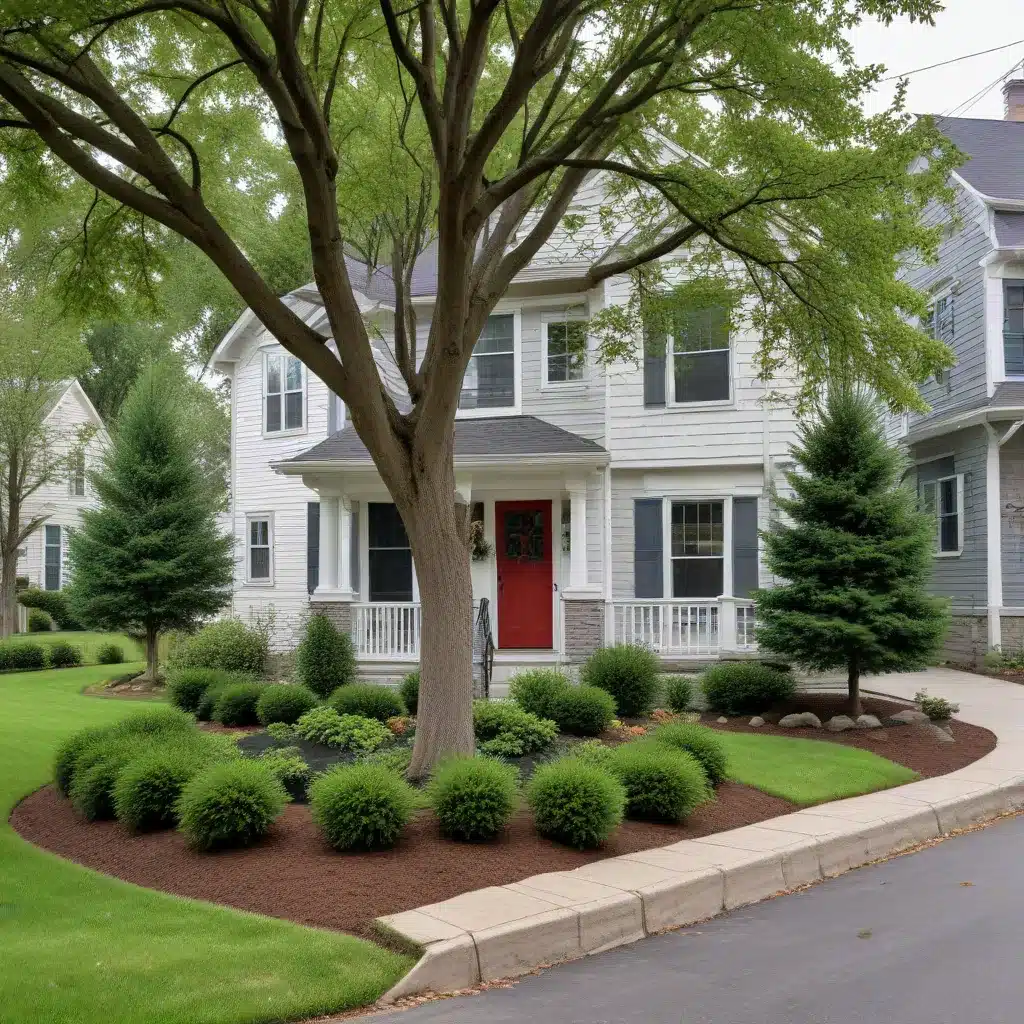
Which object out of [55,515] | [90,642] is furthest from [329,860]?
[55,515]

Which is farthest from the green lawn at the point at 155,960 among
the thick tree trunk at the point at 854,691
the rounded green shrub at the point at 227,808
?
the thick tree trunk at the point at 854,691

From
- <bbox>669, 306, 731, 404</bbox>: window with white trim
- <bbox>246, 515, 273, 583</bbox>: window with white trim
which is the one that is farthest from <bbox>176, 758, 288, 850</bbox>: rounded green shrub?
<bbox>246, 515, 273, 583</bbox>: window with white trim

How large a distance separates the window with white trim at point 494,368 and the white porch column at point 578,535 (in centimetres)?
212

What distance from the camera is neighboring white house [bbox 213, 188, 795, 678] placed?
15.9 metres

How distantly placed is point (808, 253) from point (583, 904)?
6.32m

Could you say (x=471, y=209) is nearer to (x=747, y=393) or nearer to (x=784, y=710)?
(x=784, y=710)

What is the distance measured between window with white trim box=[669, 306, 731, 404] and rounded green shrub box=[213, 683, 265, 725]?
8.13m

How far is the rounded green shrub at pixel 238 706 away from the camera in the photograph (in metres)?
12.4

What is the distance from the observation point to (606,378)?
55.2ft

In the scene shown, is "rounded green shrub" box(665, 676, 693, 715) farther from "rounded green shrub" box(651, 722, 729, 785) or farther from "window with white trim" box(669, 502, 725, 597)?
"rounded green shrub" box(651, 722, 729, 785)

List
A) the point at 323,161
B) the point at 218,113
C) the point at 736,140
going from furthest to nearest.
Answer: the point at 218,113 < the point at 736,140 < the point at 323,161

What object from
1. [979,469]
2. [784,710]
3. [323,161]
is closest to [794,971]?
[323,161]

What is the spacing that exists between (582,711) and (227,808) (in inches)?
198

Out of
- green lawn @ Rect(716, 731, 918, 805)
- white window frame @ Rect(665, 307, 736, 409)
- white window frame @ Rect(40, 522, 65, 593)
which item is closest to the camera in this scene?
green lawn @ Rect(716, 731, 918, 805)
